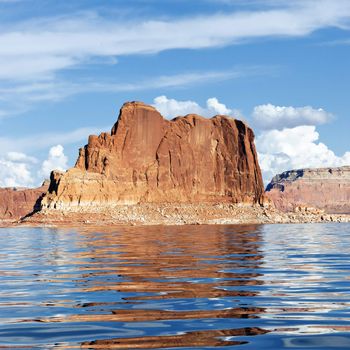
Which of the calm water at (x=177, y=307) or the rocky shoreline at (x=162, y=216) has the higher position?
the rocky shoreline at (x=162, y=216)

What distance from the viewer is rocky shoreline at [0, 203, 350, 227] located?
14845cm

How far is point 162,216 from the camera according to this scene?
172250mm

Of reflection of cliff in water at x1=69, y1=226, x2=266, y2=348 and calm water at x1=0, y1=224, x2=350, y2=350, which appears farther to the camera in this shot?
reflection of cliff in water at x1=69, y1=226, x2=266, y2=348

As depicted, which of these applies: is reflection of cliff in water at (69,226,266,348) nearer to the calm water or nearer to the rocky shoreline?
the calm water

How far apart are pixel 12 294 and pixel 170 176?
7031 inches

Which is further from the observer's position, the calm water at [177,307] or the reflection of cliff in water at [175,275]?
the reflection of cliff in water at [175,275]

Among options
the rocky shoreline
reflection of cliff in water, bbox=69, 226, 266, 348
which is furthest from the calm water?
the rocky shoreline

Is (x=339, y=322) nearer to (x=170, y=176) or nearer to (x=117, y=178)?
(x=117, y=178)

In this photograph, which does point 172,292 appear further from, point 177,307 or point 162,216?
point 162,216

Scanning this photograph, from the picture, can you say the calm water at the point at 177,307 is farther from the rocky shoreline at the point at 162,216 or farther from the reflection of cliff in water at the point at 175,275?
the rocky shoreline at the point at 162,216

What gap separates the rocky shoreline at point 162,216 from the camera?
487 ft

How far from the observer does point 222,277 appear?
21203mm

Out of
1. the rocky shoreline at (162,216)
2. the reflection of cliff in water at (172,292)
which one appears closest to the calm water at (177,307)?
the reflection of cliff in water at (172,292)

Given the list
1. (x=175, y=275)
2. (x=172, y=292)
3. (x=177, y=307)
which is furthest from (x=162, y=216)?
(x=177, y=307)
